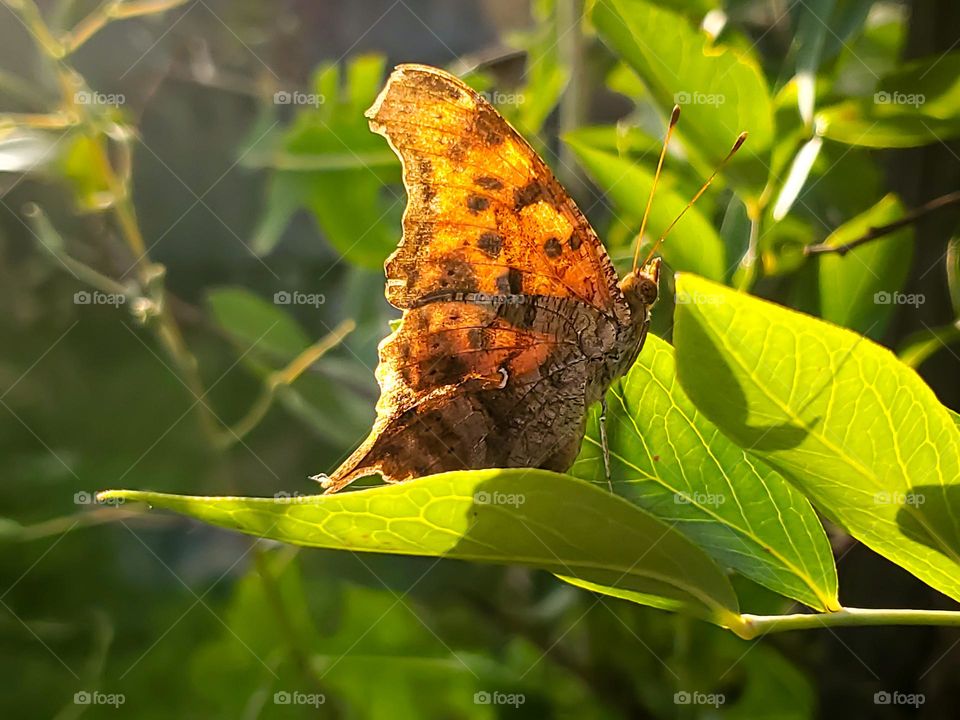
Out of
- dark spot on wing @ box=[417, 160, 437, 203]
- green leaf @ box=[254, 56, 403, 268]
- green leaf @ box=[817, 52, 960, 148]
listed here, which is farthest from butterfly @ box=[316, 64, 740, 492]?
green leaf @ box=[254, 56, 403, 268]

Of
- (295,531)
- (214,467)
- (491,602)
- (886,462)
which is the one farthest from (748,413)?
(214,467)

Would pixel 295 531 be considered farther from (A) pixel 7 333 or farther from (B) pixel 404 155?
(A) pixel 7 333

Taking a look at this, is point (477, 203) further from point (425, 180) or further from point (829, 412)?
point (829, 412)

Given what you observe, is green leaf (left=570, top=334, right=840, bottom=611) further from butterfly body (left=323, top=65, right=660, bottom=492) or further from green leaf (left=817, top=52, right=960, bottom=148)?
green leaf (left=817, top=52, right=960, bottom=148)

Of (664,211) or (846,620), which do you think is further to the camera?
(664,211)

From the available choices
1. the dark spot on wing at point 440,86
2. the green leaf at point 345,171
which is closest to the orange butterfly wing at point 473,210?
the dark spot on wing at point 440,86

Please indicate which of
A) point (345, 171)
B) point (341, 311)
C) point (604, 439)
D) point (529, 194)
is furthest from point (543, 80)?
point (604, 439)

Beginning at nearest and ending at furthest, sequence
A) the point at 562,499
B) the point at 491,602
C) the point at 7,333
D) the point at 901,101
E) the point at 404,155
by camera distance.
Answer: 1. the point at 562,499
2. the point at 404,155
3. the point at 901,101
4. the point at 491,602
5. the point at 7,333
